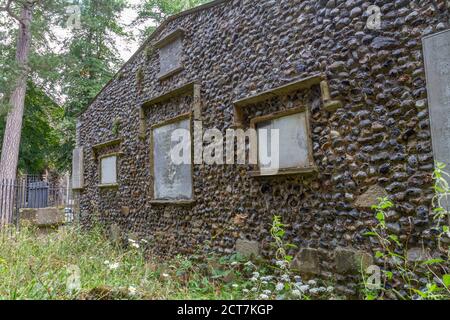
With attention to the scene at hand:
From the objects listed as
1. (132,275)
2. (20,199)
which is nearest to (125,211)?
(132,275)

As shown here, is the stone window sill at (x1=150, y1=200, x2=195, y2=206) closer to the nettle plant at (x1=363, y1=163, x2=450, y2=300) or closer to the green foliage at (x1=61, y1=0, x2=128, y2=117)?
the nettle plant at (x1=363, y1=163, x2=450, y2=300)

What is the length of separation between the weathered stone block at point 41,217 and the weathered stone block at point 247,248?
5.84 m

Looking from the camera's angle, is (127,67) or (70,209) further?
(70,209)

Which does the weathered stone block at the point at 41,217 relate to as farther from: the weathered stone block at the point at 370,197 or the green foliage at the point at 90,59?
the weathered stone block at the point at 370,197

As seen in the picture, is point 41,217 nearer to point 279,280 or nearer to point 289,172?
point 279,280

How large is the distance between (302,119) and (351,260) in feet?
5.93

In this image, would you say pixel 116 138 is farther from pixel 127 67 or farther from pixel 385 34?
pixel 385 34

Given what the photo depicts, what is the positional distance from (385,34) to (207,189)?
3.52 meters

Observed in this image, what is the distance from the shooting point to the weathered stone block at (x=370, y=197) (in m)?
3.86

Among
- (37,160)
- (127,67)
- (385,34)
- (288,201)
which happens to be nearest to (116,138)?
(127,67)

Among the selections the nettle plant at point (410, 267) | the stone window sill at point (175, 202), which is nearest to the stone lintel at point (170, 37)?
the stone window sill at point (175, 202)

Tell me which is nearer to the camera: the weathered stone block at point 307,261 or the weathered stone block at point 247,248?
the weathered stone block at point 307,261

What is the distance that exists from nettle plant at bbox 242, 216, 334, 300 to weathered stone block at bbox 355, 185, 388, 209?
91 centimetres
